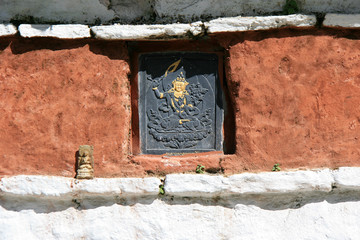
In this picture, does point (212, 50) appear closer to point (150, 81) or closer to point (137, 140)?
point (150, 81)

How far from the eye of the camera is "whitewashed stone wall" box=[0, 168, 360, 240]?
10.0 feet

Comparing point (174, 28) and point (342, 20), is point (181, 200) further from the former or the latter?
point (342, 20)

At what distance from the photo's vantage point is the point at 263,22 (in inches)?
122

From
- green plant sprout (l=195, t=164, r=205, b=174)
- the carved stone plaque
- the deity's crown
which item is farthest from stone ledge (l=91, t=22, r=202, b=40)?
green plant sprout (l=195, t=164, r=205, b=174)

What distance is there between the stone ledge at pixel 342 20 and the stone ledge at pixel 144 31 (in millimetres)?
971

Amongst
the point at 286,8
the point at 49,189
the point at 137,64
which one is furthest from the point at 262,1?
the point at 49,189

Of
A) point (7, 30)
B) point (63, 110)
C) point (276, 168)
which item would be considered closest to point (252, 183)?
point (276, 168)

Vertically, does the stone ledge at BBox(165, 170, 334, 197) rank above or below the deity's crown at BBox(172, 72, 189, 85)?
below

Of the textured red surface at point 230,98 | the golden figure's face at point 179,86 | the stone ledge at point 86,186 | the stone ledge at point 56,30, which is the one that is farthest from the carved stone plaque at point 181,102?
the stone ledge at point 56,30

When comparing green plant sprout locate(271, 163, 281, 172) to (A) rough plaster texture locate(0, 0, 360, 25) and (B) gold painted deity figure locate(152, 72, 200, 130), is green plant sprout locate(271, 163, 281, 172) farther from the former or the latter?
(A) rough plaster texture locate(0, 0, 360, 25)

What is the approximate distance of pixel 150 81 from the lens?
3.32 meters

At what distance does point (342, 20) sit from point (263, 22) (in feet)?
1.95

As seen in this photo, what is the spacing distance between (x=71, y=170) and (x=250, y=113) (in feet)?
4.78

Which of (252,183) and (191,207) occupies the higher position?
(252,183)
